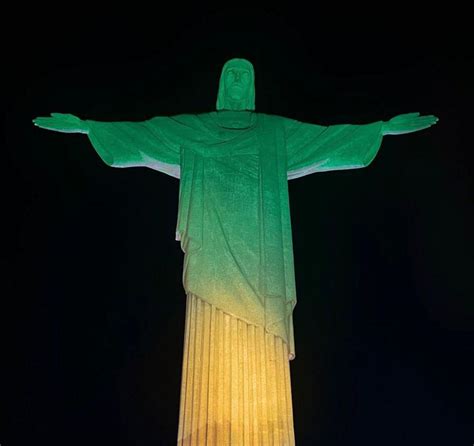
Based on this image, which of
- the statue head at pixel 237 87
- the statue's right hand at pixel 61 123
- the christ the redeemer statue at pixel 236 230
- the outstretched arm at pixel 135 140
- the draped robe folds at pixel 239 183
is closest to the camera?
the christ the redeemer statue at pixel 236 230

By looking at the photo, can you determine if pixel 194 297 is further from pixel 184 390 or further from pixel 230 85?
pixel 230 85

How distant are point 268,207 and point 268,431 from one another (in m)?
2.22

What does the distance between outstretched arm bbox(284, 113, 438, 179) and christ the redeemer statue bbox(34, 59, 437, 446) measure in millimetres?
11

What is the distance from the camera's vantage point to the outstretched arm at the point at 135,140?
7805mm

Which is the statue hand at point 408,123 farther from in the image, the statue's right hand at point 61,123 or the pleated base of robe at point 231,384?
the statue's right hand at point 61,123

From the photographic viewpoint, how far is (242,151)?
25.2 ft

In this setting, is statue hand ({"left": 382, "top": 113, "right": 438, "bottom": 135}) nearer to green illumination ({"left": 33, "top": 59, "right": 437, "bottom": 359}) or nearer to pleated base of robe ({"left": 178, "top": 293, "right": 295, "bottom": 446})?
green illumination ({"left": 33, "top": 59, "right": 437, "bottom": 359})

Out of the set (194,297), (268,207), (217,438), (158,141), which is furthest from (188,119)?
(217,438)

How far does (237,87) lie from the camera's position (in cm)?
825

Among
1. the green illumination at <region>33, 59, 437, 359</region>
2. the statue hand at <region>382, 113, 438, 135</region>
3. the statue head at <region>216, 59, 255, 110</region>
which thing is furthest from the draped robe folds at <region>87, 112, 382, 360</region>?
the statue head at <region>216, 59, 255, 110</region>

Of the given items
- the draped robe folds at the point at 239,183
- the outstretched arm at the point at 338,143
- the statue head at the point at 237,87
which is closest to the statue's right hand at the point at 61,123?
the draped robe folds at the point at 239,183

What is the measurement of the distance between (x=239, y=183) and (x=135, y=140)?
1.28m

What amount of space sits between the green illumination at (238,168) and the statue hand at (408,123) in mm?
11

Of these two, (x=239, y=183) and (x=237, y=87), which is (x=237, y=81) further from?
(x=239, y=183)
